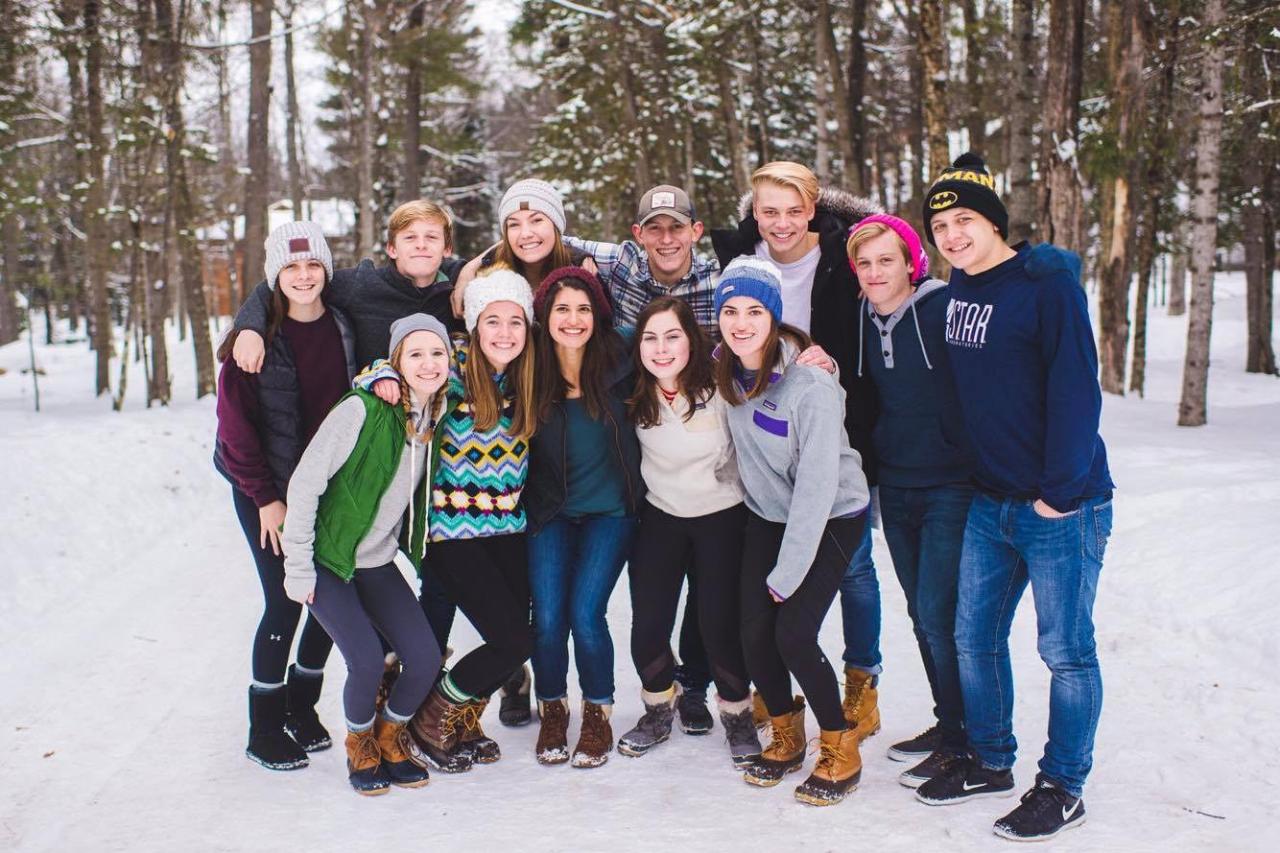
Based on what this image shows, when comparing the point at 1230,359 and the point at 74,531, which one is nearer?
the point at 74,531

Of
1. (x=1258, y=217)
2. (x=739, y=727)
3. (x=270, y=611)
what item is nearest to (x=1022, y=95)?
(x=739, y=727)

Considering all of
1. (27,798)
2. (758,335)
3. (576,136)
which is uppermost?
(576,136)

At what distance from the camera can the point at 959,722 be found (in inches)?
156

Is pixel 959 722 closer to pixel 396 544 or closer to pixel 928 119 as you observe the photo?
pixel 396 544

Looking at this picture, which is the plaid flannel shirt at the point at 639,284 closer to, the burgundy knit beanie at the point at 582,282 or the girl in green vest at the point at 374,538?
the burgundy knit beanie at the point at 582,282

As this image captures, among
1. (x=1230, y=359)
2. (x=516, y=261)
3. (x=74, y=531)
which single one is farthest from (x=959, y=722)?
(x=1230, y=359)

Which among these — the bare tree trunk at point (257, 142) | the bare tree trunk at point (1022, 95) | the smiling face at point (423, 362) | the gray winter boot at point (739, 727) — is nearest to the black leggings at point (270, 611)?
the smiling face at point (423, 362)

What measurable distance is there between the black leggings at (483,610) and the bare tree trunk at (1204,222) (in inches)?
401

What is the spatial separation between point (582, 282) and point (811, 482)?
134 centimetres

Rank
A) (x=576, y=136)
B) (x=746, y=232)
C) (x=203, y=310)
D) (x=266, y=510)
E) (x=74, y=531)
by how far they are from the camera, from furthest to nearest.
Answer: (x=576, y=136)
(x=203, y=310)
(x=74, y=531)
(x=746, y=232)
(x=266, y=510)

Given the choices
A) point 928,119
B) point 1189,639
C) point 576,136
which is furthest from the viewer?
point 576,136

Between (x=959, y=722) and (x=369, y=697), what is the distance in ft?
8.15

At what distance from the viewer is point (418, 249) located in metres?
4.36

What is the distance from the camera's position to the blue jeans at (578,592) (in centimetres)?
421
